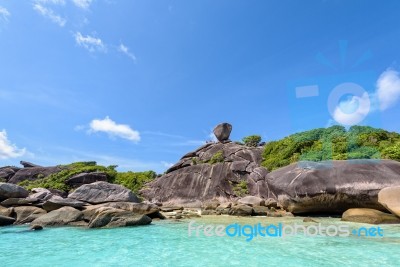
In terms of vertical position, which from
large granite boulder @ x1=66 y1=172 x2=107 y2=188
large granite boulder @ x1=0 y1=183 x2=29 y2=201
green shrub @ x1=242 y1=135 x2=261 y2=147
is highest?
green shrub @ x1=242 y1=135 x2=261 y2=147

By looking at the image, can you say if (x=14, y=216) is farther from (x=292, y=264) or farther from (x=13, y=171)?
(x=13, y=171)

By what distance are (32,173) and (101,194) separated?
2708 cm

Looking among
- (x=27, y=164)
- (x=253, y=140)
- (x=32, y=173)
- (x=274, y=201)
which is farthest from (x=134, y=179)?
(x=274, y=201)

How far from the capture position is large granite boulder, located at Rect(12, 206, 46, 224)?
13875mm

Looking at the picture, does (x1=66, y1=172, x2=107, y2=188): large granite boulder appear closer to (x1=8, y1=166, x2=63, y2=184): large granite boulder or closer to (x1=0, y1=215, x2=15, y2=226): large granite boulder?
(x1=8, y1=166, x2=63, y2=184): large granite boulder

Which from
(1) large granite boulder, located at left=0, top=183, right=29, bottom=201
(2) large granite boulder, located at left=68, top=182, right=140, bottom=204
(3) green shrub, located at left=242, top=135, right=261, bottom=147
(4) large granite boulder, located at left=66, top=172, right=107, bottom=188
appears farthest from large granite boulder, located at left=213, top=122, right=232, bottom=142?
(1) large granite boulder, located at left=0, top=183, right=29, bottom=201

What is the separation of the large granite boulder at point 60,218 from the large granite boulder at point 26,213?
1432 mm

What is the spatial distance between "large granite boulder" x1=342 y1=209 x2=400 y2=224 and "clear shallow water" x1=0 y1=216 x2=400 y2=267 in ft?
4.91

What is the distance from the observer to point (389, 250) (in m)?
6.80

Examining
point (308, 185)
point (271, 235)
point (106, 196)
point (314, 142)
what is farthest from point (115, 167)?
point (271, 235)

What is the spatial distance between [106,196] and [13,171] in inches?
1162

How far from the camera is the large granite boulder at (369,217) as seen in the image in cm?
1143

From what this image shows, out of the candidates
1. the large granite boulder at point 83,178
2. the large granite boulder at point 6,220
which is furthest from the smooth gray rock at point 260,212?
the large granite boulder at point 83,178

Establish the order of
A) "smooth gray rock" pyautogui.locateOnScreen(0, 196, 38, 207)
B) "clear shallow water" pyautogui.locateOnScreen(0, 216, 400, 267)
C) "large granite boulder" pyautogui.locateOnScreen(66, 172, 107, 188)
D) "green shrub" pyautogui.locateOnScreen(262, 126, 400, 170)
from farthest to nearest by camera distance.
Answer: "large granite boulder" pyautogui.locateOnScreen(66, 172, 107, 188), "green shrub" pyautogui.locateOnScreen(262, 126, 400, 170), "smooth gray rock" pyautogui.locateOnScreen(0, 196, 38, 207), "clear shallow water" pyautogui.locateOnScreen(0, 216, 400, 267)
